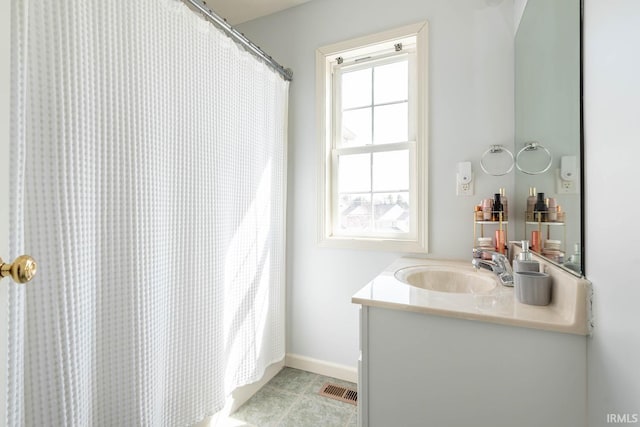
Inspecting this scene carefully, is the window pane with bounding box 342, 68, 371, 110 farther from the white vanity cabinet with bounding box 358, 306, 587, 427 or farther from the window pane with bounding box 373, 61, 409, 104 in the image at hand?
the white vanity cabinet with bounding box 358, 306, 587, 427

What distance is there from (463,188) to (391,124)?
632 mm

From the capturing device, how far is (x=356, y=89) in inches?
75.1

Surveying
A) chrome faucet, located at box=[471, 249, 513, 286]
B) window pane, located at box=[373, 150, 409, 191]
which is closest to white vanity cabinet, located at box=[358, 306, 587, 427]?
chrome faucet, located at box=[471, 249, 513, 286]

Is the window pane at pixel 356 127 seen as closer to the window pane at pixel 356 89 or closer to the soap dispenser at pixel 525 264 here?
the window pane at pixel 356 89

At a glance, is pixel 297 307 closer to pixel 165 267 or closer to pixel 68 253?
pixel 165 267

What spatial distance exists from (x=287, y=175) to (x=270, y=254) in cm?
61

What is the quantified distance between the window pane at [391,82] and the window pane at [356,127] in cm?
12

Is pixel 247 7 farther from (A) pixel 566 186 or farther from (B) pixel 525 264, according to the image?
(B) pixel 525 264

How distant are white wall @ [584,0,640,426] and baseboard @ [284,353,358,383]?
132cm

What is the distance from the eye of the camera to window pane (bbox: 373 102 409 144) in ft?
5.82

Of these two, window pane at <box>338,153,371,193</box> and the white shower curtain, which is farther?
window pane at <box>338,153,371,193</box>

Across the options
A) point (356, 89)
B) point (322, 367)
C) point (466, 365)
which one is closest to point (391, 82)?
point (356, 89)

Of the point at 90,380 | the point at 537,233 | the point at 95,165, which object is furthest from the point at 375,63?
the point at 90,380

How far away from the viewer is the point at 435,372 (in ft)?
2.86
